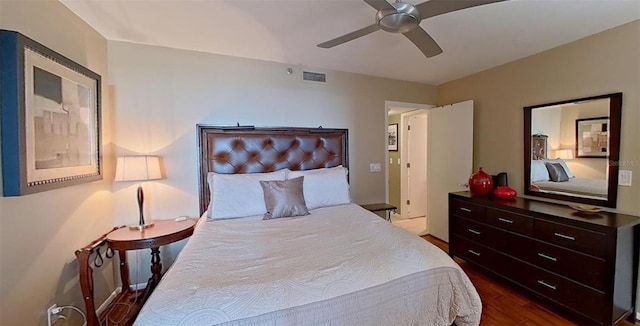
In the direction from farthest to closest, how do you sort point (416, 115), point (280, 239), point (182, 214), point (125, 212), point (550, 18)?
1. point (416, 115)
2. point (182, 214)
3. point (125, 212)
4. point (550, 18)
5. point (280, 239)

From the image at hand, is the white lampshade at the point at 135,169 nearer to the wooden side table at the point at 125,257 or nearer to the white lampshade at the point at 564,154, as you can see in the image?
the wooden side table at the point at 125,257

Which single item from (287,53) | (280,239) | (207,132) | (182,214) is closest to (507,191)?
(280,239)

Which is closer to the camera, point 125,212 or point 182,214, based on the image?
point 125,212

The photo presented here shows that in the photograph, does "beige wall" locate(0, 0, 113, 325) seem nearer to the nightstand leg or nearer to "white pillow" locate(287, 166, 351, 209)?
the nightstand leg

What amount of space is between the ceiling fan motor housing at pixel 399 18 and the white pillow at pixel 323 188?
1.53 m

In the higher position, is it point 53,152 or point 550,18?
point 550,18

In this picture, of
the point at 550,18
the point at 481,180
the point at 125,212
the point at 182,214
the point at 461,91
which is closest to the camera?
the point at 550,18

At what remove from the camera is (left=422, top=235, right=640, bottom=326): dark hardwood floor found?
2.03 metres

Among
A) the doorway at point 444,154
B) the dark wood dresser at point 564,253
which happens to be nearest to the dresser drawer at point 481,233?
the dark wood dresser at point 564,253

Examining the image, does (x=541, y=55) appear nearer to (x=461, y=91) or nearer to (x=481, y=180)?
(x=461, y=91)

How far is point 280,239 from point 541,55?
3.20 m

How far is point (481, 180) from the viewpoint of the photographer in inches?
114

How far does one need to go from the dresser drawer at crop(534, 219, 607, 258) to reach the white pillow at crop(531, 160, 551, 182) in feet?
2.41

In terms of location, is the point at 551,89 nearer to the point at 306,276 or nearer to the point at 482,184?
the point at 482,184
